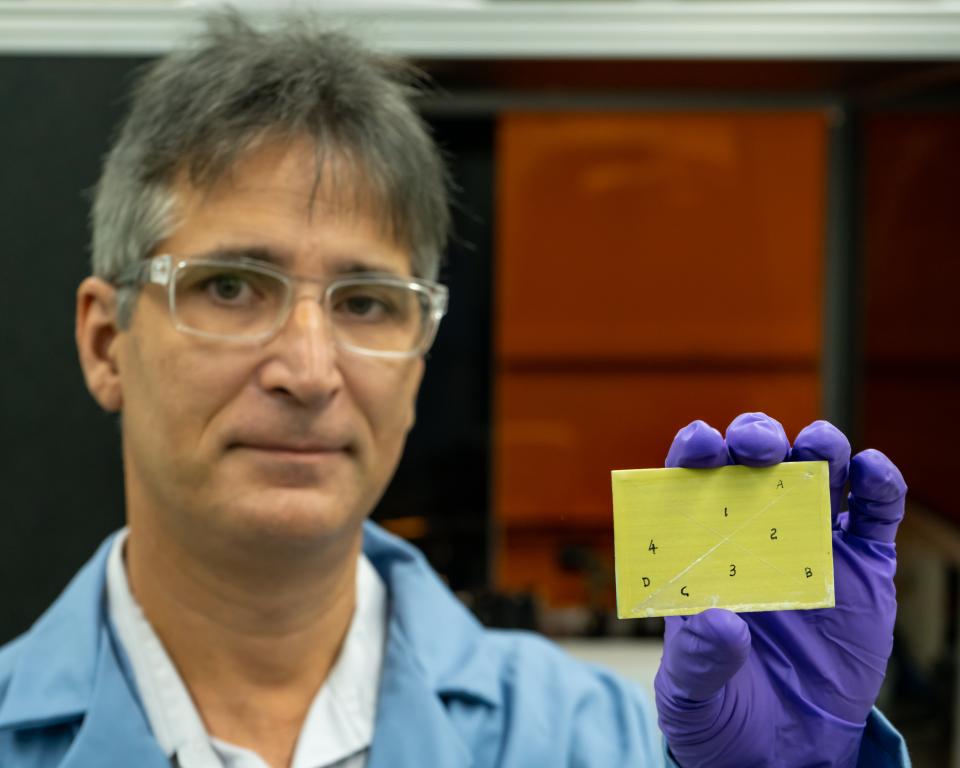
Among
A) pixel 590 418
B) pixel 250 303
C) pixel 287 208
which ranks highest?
pixel 287 208

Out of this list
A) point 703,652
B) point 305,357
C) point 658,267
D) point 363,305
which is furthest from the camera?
point 658,267

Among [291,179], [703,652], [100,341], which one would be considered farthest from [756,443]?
[100,341]

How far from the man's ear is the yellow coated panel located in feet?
2.62

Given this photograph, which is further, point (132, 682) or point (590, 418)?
point (590, 418)

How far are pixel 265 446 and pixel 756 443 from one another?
0.60 m

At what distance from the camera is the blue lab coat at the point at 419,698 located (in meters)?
1.17

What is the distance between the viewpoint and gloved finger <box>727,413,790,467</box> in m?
0.73

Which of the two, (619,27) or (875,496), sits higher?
(619,27)

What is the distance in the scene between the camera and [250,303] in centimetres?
118

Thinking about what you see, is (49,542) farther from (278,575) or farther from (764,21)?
(764,21)

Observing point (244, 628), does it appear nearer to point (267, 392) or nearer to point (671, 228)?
point (267, 392)

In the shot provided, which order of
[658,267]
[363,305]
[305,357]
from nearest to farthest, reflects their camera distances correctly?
[305,357] → [363,305] → [658,267]

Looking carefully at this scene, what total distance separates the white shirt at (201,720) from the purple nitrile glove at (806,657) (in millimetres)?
549

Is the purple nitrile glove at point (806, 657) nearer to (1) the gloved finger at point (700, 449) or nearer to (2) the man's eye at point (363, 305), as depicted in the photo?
A: (1) the gloved finger at point (700, 449)
